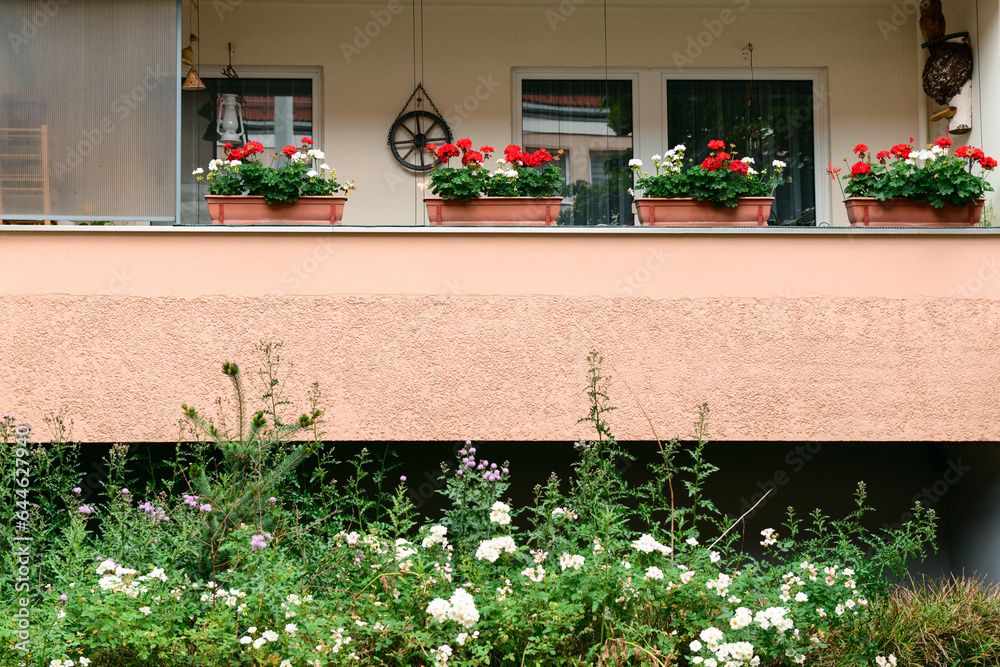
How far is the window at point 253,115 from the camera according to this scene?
684 cm

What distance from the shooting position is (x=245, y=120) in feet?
22.7

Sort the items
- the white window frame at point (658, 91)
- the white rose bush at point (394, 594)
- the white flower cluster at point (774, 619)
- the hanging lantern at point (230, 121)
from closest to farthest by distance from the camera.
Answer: the white rose bush at point (394, 594) < the white flower cluster at point (774, 619) < the hanging lantern at point (230, 121) < the white window frame at point (658, 91)

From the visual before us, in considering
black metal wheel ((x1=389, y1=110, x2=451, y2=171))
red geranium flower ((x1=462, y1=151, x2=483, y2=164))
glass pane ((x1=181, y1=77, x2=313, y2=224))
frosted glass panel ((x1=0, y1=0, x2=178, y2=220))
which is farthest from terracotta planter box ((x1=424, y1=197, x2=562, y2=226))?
glass pane ((x1=181, y1=77, x2=313, y2=224))

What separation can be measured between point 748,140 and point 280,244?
4.29 metres

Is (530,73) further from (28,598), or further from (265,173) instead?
(28,598)

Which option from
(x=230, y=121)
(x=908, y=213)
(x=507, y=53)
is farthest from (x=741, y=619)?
(x=230, y=121)

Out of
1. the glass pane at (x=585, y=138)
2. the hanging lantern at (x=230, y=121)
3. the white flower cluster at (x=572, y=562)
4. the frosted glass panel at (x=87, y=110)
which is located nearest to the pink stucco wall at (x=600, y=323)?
the frosted glass panel at (x=87, y=110)

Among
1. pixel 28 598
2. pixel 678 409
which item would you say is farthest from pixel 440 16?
pixel 28 598

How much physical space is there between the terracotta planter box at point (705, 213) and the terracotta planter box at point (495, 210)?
64 cm

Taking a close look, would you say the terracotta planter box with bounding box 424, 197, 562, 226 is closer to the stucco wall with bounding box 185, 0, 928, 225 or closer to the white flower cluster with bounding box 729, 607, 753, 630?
the stucco wall with bounding box 185, 0, 928, 225

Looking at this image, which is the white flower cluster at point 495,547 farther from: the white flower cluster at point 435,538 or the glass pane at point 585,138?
the glass pane at point 585,138

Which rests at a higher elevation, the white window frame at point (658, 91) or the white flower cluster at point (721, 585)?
the white window frame at point (658, 91)

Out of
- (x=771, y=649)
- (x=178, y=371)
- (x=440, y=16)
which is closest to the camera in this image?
(x=771, y=649)

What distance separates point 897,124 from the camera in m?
6.89
